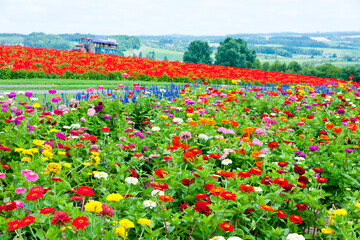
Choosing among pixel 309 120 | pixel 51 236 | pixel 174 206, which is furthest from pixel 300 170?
pixel 309 120

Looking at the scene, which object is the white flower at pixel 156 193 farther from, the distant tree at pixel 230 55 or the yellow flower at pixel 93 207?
the distant tree at pixel 230 55

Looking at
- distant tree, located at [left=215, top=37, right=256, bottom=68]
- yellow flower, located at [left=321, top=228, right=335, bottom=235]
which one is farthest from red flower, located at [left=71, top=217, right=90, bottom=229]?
distant tree, located at [left=215, top=37, right=256, bottom=68]

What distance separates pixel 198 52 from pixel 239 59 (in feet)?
30.5

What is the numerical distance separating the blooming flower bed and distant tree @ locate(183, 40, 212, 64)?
4591 centimetres

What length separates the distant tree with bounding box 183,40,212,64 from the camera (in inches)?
2044

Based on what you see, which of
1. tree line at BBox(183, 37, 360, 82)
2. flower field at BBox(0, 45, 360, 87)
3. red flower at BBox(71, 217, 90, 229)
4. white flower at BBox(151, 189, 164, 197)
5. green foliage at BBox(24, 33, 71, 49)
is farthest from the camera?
green foliage at BBox(24, 33, 71, 49)

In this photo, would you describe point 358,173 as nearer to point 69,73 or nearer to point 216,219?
point 216,219

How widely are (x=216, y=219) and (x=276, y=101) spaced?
20.5 feet

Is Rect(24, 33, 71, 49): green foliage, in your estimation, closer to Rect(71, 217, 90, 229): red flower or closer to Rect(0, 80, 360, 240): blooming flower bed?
Rect(0, 80, 360, 240): blooming flower bed

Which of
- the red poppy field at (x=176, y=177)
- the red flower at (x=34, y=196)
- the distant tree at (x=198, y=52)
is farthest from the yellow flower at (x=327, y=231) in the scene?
the distant tree at (x=198, y=52)

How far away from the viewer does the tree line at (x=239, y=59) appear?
44562 millimetres

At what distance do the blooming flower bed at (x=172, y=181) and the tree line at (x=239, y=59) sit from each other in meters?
39.4

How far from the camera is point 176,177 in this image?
128 inches

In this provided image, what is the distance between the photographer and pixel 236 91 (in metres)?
8.55
